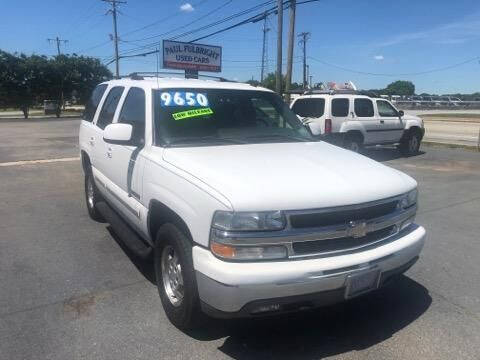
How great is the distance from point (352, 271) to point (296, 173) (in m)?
0.76

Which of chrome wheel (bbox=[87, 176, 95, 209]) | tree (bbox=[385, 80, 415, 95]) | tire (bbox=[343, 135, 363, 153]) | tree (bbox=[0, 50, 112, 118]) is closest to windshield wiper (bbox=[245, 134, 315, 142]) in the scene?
chrome wheel (bbox=[87, 176, 95, 209])

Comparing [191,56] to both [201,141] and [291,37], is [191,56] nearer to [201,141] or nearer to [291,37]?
[291,37]

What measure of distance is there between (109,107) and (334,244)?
139 inches

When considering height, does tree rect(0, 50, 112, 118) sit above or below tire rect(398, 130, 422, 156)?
above

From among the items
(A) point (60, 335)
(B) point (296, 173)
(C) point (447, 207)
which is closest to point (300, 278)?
(B) point (296, 173)

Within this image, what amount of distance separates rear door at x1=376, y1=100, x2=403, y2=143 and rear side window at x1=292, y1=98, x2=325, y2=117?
2072mm

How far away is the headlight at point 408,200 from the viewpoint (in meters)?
3.41

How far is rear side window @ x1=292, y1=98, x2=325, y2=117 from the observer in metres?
12.3

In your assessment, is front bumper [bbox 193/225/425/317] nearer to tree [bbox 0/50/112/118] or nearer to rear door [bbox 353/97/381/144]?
rear door [bbox 353/97/381/144]

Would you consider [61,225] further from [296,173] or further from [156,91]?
[296,173]

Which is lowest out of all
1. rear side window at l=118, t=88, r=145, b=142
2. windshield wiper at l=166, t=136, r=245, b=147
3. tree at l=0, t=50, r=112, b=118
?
windshield wiper at l=166, t=136, r=245, b=147

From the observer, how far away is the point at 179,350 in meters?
3.21

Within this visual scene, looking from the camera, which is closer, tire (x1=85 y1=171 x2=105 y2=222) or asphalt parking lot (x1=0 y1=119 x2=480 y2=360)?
asphalt parking lot (x1=0 y1=119 x2=480 y2=360)

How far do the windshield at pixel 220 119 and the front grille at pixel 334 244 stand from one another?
1462 mm
